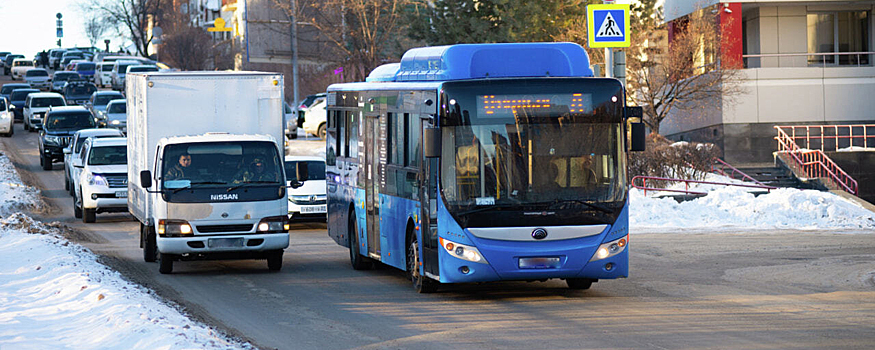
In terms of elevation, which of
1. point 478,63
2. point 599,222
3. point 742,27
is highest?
point 742,27

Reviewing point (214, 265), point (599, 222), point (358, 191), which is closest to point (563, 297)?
point (599, 222)

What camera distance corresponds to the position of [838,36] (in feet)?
139

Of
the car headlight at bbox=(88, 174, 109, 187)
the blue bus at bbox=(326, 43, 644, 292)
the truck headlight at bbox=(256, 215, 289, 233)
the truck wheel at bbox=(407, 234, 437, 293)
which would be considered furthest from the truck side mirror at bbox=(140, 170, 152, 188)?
the car headlight at bbox=(88, 174, 109, 187)

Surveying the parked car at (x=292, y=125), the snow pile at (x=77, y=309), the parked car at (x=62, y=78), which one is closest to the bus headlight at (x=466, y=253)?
the snow pile at (x=77, y=309)

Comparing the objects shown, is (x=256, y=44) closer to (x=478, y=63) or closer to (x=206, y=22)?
(x=478, y=63)

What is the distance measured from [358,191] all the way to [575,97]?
4.51 m

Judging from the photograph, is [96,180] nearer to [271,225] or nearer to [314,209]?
[314,209]

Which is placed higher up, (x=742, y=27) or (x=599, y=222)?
(x=742, y=27)

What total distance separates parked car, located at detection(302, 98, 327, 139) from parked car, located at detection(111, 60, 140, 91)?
90.6 feet

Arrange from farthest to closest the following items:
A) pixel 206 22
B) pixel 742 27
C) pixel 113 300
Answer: pixel 206 22
pixel 742 27
pixel 113 300

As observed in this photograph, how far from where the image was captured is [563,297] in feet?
44.6

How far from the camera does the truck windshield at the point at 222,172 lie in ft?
53.1

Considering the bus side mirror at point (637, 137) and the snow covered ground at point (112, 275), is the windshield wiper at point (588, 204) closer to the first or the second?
the bus side mirror at point (637, 137)

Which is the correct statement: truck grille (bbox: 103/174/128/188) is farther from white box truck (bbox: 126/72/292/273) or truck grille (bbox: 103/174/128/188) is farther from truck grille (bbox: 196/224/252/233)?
truck grille (bbox: 196/224/252/233)
